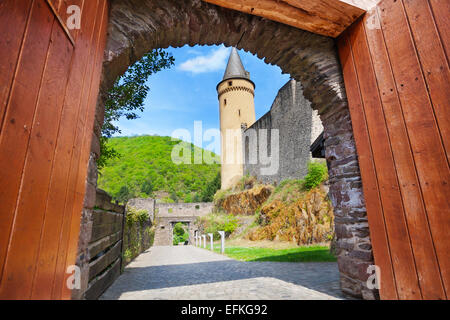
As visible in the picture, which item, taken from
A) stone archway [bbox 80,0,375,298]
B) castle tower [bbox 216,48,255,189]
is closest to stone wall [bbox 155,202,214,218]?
castle tower [bbox 216,48,255,189]

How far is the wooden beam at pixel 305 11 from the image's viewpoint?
259 centimetres

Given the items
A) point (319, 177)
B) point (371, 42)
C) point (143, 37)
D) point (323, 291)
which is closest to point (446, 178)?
point (371, 42)

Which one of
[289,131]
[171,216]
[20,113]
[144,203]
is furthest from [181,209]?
[20,113]

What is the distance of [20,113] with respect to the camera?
1151 mm

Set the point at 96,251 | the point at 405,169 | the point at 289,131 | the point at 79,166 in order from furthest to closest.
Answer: the point at 289,131 < the point at 96,251 < the point at 405,169 < the point at 79,166

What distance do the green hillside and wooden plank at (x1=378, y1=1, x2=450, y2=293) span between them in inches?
1285

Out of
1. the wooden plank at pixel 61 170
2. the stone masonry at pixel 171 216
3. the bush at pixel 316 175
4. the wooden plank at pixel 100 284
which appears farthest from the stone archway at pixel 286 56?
the stone masonry at pixel 171 216

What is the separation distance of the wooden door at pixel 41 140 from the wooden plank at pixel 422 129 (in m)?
2.95

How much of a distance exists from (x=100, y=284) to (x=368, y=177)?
3.65 m

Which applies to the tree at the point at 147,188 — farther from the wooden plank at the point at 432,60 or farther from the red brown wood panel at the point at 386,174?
the wooden plank at the point at 432,60

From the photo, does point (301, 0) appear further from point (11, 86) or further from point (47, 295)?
point (47, 295)

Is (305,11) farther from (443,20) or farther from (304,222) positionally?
(304,222)

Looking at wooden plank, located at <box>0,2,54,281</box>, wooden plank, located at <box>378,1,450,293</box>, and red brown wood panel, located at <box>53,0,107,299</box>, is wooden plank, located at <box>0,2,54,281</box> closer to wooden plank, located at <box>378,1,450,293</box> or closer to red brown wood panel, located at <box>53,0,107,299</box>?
red brown wood panel, located at <box>53,0,107,299</box>
